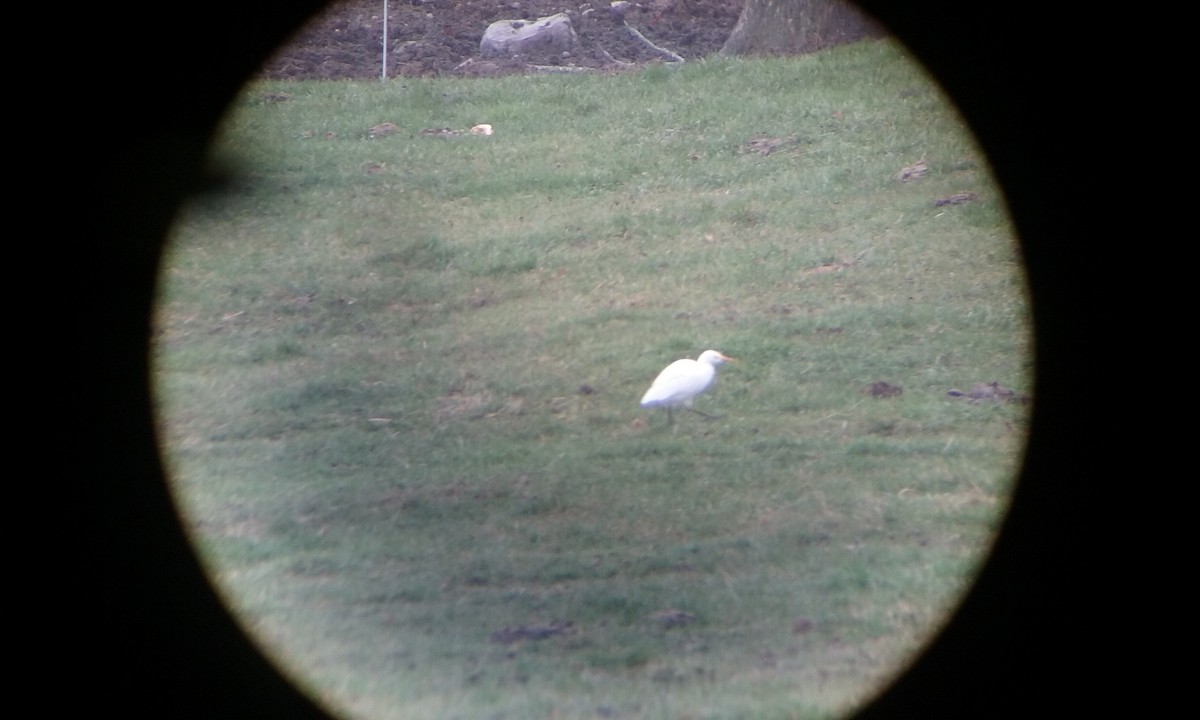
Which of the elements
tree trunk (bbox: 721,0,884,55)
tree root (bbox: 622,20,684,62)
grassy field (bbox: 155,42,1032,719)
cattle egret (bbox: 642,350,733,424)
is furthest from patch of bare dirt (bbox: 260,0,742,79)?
cattle egret (bbox: 642,350,733,424)

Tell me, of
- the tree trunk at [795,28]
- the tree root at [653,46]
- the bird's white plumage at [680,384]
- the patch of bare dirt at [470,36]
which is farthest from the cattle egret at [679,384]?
the tree root at [653,46]

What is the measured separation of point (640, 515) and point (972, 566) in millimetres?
1638

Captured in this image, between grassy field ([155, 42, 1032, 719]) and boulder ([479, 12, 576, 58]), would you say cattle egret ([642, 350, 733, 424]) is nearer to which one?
grassy field ([155, 42, 1032, 719])

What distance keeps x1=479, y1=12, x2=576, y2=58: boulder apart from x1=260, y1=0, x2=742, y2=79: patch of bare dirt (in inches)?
5.2

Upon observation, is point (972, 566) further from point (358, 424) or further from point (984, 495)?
point (358, 424)

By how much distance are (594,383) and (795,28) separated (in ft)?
24.0

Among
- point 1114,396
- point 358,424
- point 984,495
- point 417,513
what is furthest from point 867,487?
point 358,424

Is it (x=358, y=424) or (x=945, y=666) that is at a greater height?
(x=945, y=666)

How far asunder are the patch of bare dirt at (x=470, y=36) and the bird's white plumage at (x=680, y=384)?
7639 millimetres

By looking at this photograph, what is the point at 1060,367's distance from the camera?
603 centimetres

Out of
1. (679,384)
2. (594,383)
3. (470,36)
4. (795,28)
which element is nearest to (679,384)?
(679,384)

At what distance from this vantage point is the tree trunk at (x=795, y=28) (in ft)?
45.4

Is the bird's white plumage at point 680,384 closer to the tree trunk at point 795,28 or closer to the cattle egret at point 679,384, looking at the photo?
the cattle egret at point 679,384

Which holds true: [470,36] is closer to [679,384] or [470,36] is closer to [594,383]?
[594,383]
